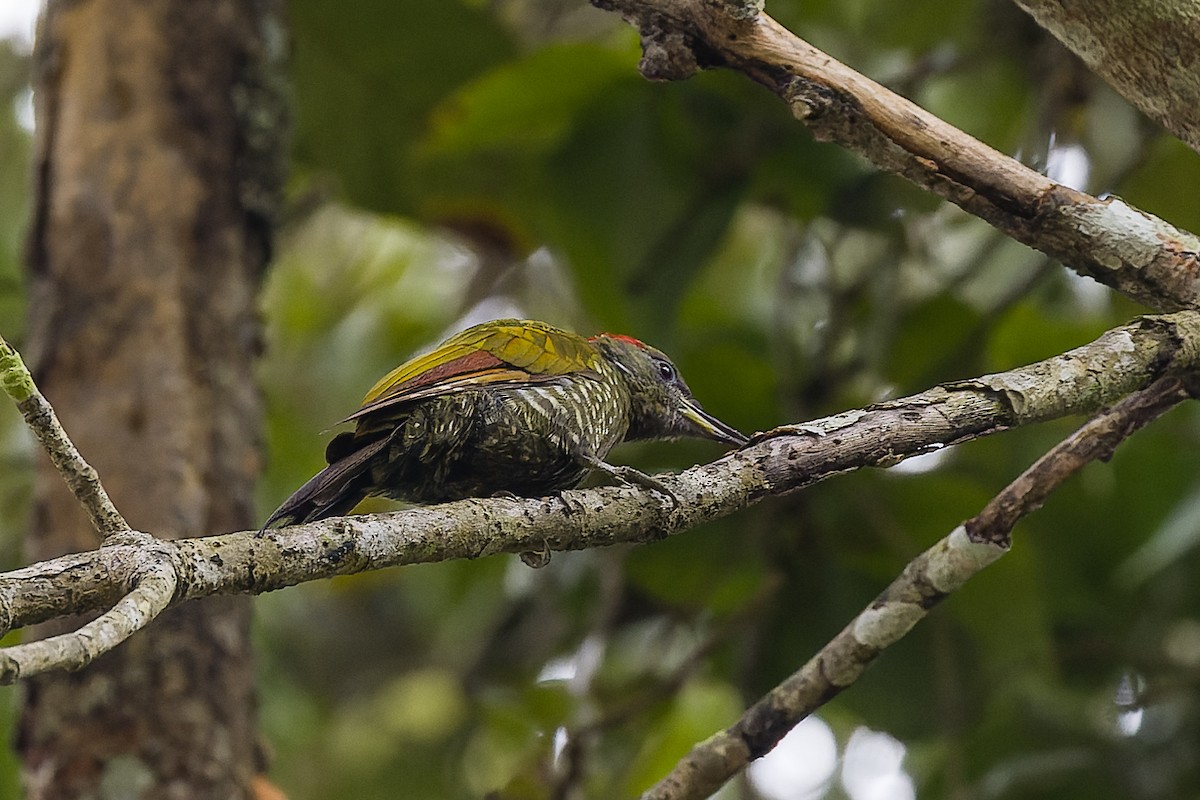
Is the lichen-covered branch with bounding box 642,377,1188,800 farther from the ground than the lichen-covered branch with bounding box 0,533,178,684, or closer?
closer

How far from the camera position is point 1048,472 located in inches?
78.8

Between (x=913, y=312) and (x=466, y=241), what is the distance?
5.56 feet

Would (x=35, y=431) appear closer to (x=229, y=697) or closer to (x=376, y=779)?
(x=229, y=697)

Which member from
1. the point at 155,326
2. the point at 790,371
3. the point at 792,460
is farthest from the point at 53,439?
the point at 790,371

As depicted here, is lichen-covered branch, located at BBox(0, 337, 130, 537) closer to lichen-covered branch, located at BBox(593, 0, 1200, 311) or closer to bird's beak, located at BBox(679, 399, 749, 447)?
lichen-covered branch, located at BBox(593, 0, 1200, 311)

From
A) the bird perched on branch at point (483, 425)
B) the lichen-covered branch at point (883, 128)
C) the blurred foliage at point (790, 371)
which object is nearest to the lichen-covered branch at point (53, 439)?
the bird perched on branch at point (483, 425)

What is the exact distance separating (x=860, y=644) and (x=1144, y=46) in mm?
1000

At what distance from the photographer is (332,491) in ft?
6.77

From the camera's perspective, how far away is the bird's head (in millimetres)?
3027

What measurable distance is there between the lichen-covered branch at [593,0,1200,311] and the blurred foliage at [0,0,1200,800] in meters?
1.54

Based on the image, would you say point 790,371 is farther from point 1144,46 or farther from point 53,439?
point 53,439

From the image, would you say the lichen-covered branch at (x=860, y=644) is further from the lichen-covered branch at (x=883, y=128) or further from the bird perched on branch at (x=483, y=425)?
the bird perched on branch at (x=483, y=425)

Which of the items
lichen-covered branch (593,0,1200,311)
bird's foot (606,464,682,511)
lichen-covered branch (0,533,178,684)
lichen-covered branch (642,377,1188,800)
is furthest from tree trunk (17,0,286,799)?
lichen-covered branch (593,0,1200,311)

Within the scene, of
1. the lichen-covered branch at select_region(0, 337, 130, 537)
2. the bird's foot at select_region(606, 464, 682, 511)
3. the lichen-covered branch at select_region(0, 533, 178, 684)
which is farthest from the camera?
the bird's foot at select_region(606, 464, 682, 511)
